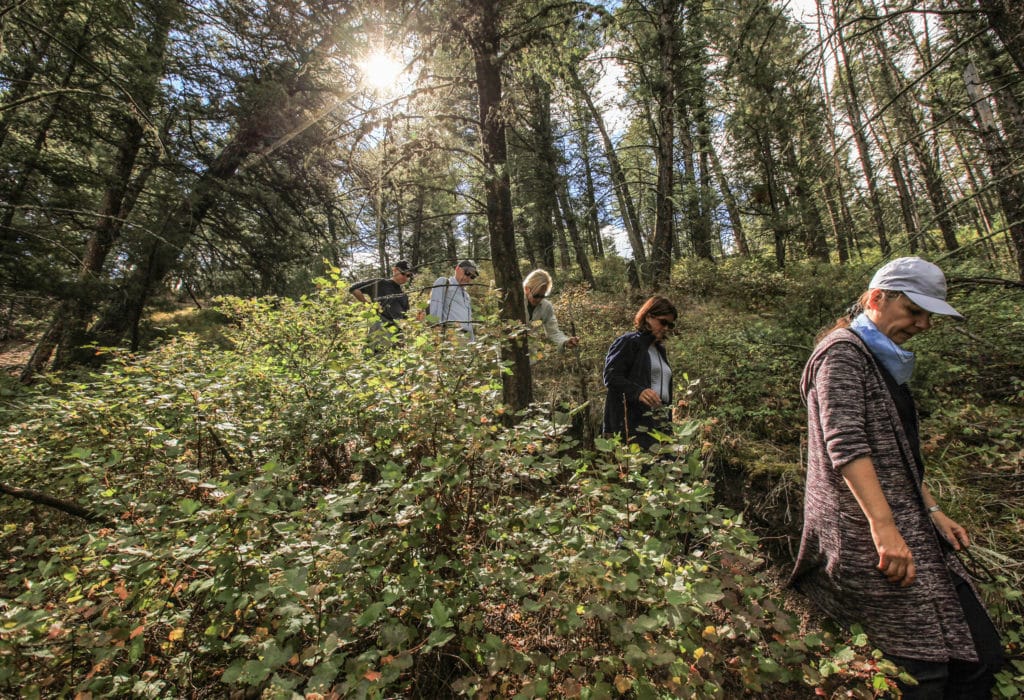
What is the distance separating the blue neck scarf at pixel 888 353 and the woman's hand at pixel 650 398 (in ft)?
4.37

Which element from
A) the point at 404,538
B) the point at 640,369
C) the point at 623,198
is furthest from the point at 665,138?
the point at 404,538

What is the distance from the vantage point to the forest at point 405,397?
1577mm

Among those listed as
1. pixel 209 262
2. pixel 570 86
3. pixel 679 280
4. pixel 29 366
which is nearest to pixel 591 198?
pixel 679 280

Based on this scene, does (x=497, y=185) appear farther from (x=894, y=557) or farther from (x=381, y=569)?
(x=894, y=557)

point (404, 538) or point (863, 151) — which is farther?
point (863, 151)

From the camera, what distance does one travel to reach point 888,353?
5.59ft

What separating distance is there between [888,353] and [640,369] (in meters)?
1.59

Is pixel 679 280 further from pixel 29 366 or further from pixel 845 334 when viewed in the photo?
pixel 29 366

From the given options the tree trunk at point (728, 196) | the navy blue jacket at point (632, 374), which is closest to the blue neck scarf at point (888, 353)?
the navy blue jacket at point (632, 374)

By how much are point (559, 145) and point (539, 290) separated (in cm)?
1352

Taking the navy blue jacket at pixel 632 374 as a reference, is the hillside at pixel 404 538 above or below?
below

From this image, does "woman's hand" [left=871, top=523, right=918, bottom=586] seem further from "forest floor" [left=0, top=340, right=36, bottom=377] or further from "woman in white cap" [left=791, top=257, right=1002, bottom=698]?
"forest floor" [left=0, top=340, right=36, bottom=377]

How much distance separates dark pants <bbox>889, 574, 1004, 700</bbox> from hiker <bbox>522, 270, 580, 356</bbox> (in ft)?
9.67

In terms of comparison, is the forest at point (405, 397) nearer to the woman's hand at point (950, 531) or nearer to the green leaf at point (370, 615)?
the green leaf at point (370, 615)
